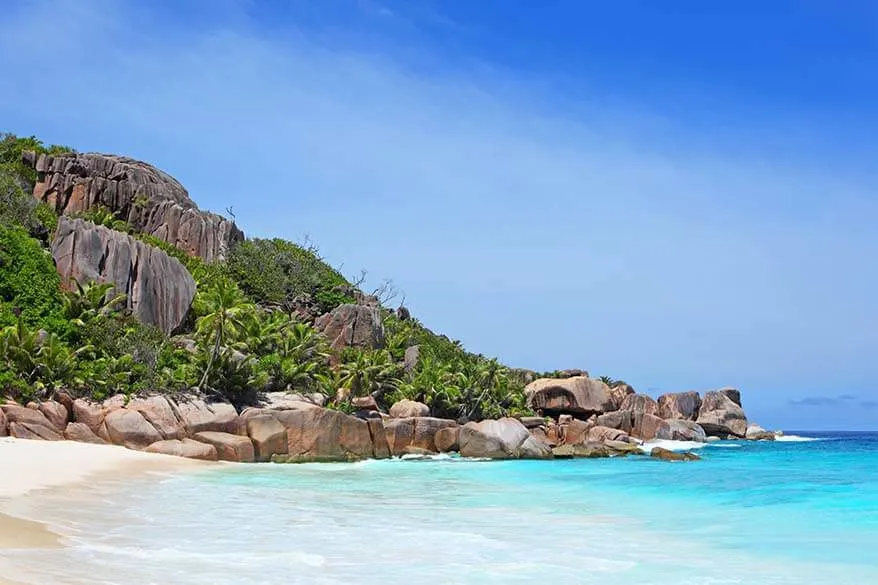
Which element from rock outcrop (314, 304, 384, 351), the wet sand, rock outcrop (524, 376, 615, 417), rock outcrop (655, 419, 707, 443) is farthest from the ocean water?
rock outcrop (655, 419, 707, 443)

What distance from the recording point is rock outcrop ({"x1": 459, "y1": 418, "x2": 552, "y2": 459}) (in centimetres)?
3722

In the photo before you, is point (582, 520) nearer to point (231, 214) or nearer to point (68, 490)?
point (68, 490)

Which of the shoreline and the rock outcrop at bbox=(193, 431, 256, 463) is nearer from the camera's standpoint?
the shoreline

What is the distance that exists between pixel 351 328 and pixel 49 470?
31509 millimetres

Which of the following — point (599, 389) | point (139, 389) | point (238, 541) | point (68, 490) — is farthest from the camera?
point (599, 389)

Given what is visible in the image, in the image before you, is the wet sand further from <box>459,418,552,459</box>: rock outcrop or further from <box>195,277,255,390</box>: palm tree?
<box>459,418,552,459</box>: rock outcrop

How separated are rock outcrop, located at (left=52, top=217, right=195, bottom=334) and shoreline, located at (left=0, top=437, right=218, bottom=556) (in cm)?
1419

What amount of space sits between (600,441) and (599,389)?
324 inches

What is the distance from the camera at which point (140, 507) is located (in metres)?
14.5

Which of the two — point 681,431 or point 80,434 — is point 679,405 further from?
point 80,434

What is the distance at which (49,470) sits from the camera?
18.1 metres

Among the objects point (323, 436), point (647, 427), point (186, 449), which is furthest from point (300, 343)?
point (647, 427)

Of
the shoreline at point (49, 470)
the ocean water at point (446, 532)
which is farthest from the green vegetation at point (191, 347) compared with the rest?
the ocean water at point (446, 532)

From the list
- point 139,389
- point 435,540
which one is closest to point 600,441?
point 139,389
